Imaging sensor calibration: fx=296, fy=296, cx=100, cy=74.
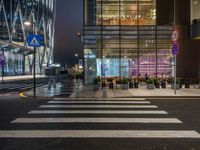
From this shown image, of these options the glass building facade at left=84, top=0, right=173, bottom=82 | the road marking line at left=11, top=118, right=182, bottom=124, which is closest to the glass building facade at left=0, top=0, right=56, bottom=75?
the glass building facade at left=84, top=0, right=173, bottom=82

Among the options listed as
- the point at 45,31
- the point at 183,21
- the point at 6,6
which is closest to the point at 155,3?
the point at 183,21

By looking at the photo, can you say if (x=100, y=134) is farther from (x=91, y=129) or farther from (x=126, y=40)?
(x=126, y=40)

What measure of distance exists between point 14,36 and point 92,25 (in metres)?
65.9

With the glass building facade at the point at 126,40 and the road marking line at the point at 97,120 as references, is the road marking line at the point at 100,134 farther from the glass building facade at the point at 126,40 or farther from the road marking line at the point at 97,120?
the glass building facade at the point at 126,40

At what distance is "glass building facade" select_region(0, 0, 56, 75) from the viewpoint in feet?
245

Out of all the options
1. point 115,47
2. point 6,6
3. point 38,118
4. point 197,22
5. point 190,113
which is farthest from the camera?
point 6,6

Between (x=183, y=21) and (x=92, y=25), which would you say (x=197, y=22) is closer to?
(x=183, y=21)

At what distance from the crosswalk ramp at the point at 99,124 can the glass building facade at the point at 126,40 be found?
1873 cm

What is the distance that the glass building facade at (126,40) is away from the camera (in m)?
30.3

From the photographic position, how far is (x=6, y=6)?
85375 mm

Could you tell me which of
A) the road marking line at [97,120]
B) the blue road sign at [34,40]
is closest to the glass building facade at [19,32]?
the blue road sign at [34,40]

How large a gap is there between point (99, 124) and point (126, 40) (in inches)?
876

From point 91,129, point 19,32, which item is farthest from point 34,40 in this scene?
point 19,32

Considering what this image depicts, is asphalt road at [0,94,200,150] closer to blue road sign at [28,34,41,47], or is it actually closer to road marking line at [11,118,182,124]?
road marking line at [11,118,182,124]
